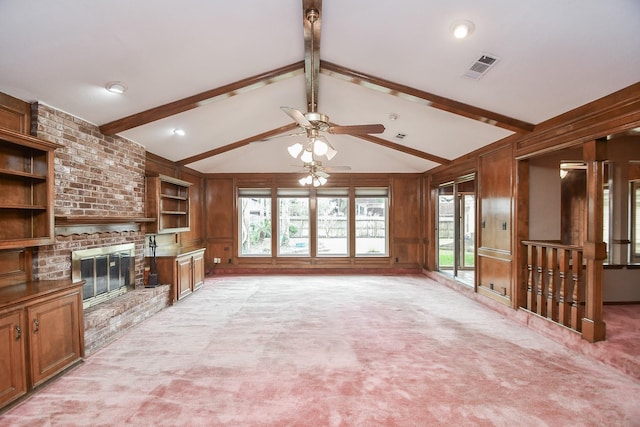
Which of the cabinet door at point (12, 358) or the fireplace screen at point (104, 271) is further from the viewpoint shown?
the fireplace screen at point (104, 271)

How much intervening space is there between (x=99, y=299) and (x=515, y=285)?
17.5 feet

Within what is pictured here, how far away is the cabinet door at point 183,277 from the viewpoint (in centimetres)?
509

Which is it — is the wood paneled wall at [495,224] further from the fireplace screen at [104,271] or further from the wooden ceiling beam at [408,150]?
the fireplace screen at [104,271]

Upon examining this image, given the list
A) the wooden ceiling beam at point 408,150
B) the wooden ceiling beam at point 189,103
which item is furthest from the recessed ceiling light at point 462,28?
the wooden ceiling beam at point 408,150

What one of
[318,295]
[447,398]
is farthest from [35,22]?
[318,295]

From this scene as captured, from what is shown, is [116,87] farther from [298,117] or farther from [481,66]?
[481,66]

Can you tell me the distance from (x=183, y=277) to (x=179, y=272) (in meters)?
0.18

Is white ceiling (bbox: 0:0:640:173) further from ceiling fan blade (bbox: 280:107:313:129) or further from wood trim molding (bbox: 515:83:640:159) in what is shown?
ceiling fan blade (bbox: 280:107:313:129)

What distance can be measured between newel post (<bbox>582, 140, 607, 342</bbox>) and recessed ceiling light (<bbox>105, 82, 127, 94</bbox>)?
4790 mm

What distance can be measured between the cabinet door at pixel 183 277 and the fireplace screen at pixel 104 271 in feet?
2.23

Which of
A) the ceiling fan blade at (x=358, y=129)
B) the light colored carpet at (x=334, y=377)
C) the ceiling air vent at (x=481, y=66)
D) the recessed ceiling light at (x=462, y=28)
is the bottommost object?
the light colored carpet at (x=334, y=377)

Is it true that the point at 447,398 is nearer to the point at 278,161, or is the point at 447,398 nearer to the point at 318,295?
the point at 318,295

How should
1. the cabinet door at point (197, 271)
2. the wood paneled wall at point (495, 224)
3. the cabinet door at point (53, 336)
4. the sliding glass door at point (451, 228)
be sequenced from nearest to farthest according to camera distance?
the cabinet door at point (53, 336) < the wood paneled wall at point (495, 224) < the cabinet door at point (197, 271) < the sliding glass door at point (451, 228)

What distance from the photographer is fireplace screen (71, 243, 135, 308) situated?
3592 millimetres
